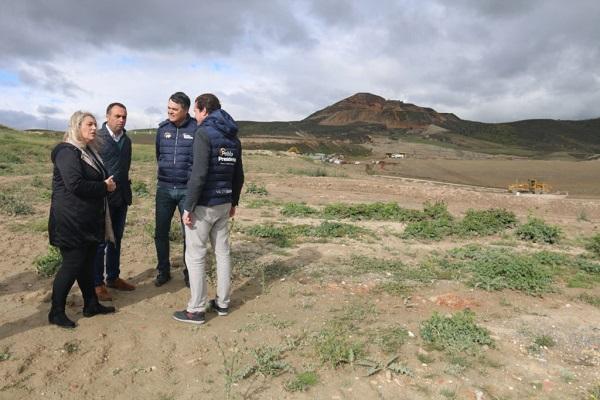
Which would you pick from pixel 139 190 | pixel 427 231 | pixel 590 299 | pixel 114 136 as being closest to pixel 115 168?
pixel 114 136

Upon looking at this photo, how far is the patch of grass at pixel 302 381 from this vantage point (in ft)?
10.8

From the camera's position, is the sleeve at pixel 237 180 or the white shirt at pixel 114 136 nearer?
the sleeve at pixel 237 180

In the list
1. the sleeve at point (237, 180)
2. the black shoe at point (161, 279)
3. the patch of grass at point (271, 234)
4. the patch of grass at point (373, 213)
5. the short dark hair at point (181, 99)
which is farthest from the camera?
the patch of grass at point (373, 213)

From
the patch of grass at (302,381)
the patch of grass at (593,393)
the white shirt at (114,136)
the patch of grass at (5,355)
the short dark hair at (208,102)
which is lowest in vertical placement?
the patch of grass at (5,355)

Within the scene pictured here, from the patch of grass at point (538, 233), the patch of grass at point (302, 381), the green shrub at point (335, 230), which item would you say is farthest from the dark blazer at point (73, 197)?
the patch of grass at point (538, 233)

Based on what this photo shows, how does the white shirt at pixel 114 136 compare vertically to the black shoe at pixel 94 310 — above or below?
above

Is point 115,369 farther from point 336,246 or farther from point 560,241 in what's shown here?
point 560,241

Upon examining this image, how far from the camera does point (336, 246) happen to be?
744cm

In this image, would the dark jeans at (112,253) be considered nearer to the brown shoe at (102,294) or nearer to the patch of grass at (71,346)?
the brown shoe at (102,294)

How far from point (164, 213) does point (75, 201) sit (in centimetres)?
119

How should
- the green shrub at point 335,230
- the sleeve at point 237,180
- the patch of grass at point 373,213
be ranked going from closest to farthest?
the sleeve at point 237,180 < the green shrub at point 335,230 < the patch of grass at point 373,213

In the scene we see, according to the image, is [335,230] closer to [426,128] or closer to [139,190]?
[139,190]

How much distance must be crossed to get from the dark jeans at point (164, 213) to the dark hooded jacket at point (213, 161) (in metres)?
0.83

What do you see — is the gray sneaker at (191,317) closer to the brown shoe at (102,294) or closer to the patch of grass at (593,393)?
the brown shoe at (102,294)
